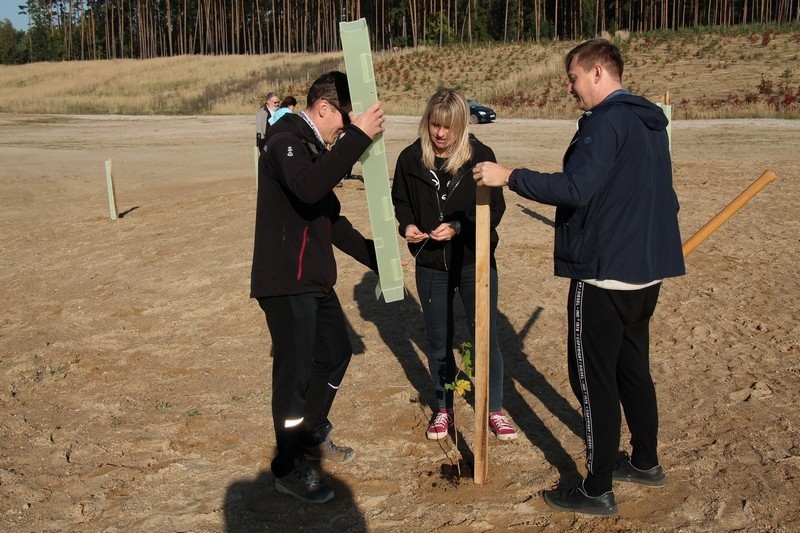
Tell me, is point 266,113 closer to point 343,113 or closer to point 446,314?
point 446,314

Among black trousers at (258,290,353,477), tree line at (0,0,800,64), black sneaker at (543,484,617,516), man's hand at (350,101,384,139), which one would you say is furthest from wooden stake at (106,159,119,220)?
tree line at (0,0,800,64)

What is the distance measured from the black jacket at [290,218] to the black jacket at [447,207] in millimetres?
750

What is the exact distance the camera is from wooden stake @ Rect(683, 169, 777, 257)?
4.01 m

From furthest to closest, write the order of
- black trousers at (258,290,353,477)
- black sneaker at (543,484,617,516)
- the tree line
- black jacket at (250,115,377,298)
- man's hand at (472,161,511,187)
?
the tree line < black trousers at (258,290,353,477) < black sneaker at (543,484,617,516) < black jacket at (250,115,377,298) < man's hand at (472,161,511,187)

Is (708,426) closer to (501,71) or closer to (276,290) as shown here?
(276,290)

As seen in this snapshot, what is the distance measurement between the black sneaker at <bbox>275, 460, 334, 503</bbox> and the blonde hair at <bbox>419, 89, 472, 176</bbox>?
5.91ft

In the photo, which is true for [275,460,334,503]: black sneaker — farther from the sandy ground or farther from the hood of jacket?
the hood of jacket

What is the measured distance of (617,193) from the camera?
3.12 m

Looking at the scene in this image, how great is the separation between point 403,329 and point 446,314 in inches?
90.1

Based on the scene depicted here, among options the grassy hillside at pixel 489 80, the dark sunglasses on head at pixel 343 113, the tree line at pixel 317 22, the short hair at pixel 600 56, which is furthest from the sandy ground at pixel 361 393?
the tree line at pixel 317 22

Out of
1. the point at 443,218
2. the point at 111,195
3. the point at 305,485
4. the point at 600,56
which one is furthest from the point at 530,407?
the point at 111,195

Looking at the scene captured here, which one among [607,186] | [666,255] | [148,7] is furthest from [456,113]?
[148,7]

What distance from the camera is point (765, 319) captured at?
630cm

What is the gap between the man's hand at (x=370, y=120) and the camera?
3.32 metres
